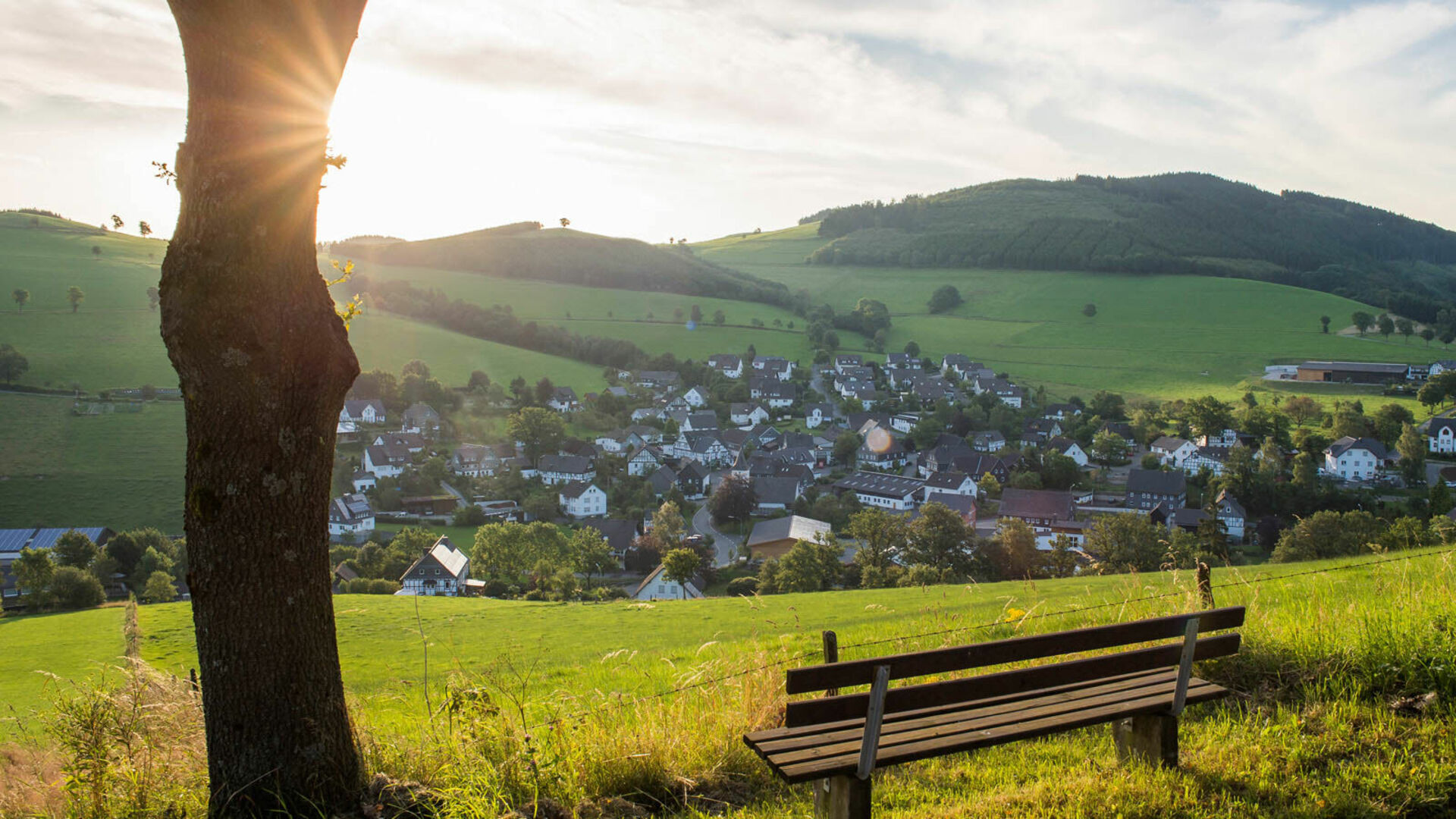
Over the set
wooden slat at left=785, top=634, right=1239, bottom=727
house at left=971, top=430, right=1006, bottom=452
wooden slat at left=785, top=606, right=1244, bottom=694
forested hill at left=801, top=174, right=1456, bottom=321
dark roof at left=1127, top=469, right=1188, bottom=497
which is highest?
forested hill at left=801, top=174, right=1456, bottom=321

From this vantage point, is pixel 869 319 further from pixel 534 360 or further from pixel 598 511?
pixel 598 511

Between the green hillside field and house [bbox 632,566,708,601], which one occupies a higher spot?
the green hillside field

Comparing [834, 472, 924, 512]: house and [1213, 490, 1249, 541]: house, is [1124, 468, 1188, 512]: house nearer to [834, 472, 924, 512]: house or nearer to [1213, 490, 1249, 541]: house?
[1213, 490, 1249, 541]: house

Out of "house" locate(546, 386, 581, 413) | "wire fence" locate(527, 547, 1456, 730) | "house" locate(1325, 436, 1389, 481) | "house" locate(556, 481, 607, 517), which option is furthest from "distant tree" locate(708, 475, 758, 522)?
"wire fence" locate(527, 547, 1456, 730)

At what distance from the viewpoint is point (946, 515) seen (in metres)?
30.4

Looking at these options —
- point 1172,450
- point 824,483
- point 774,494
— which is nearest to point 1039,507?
point 774,494

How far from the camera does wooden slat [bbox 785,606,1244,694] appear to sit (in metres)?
3.19

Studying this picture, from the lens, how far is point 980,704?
3875 mm

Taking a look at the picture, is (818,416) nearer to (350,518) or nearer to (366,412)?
(366,412)

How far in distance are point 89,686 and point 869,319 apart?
9739 centimetres

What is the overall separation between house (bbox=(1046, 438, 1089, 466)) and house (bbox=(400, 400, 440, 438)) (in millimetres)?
42373

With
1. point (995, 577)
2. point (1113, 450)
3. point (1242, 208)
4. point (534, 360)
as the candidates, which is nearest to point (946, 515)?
point (995, 577)

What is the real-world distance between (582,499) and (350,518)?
13.0 meters

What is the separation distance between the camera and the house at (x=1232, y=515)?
42.5 m
